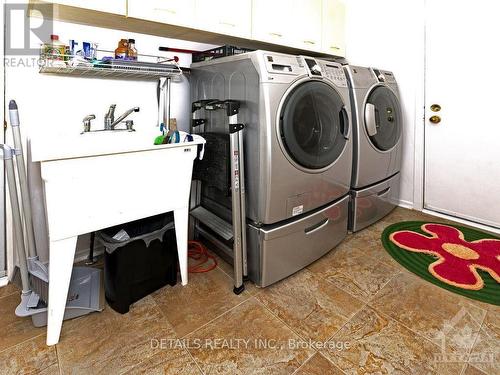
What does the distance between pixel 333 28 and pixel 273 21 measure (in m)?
0.91

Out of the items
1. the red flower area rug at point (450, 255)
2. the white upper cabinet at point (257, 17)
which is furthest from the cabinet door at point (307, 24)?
the red flower area rug at point (450, 255)

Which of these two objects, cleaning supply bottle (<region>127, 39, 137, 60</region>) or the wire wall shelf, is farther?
cleaning supply bottle (<region>127, 39, 137, 60</region>)

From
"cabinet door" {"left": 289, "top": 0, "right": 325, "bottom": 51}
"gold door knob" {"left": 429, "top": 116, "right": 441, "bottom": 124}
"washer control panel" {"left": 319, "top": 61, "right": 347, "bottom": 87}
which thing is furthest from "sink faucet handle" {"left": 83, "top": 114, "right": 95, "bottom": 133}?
"gold door knob" {"left": 429, "top": 116, "right": 441, "bottom": 124}

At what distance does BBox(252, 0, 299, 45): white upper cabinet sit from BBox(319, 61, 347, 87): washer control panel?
55 cm

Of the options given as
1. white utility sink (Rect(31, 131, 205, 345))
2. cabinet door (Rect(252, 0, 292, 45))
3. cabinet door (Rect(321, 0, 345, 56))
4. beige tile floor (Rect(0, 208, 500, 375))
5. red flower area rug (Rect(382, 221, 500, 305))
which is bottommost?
beige tile floor (Rect(0, 208, 500, 375))

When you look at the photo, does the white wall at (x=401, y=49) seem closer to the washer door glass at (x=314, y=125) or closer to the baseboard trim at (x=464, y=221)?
the baseboard trim at (x=464, y=221)

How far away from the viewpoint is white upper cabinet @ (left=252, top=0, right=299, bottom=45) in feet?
6.75

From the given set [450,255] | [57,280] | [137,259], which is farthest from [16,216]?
[450,255]

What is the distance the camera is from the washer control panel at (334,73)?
5.91 ft

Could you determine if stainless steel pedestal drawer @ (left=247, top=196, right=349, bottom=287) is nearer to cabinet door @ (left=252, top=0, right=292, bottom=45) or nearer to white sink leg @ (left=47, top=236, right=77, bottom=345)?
white sink leg @ (left=47, top=236, right=77, bottom=345)

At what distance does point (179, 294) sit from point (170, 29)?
64.3 inches

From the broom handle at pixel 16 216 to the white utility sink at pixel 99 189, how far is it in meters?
0.11

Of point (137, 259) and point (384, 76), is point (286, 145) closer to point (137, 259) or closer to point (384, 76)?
point (137, 259)

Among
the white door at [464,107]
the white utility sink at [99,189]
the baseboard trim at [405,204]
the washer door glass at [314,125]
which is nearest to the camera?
the white utility sink at [99,189]
